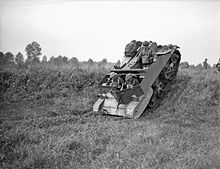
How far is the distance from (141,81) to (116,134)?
8.64 ft

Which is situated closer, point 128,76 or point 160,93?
point 128,76

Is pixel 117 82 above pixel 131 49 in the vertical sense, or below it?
below

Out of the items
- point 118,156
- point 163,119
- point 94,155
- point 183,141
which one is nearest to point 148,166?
point 118,156

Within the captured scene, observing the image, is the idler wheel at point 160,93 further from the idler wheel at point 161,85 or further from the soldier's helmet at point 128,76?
the soldier's helmet at point 128,76

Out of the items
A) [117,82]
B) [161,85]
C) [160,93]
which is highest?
[117,82]

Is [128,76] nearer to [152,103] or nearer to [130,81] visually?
[130,81]

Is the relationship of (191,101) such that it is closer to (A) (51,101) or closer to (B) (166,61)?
(B) (166,61)

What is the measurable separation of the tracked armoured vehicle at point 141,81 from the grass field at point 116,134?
38cm

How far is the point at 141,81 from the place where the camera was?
24.3 ft

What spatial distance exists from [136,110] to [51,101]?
3.50 metres

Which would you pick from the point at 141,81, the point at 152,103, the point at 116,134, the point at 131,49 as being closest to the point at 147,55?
the point at 131,49

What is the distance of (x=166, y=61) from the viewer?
828 centimetres

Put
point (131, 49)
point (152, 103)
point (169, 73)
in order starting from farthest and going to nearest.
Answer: point (131, 49) → point (169, 73) → point (152, 103)

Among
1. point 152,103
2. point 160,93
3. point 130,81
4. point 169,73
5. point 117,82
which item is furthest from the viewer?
point 169,73
